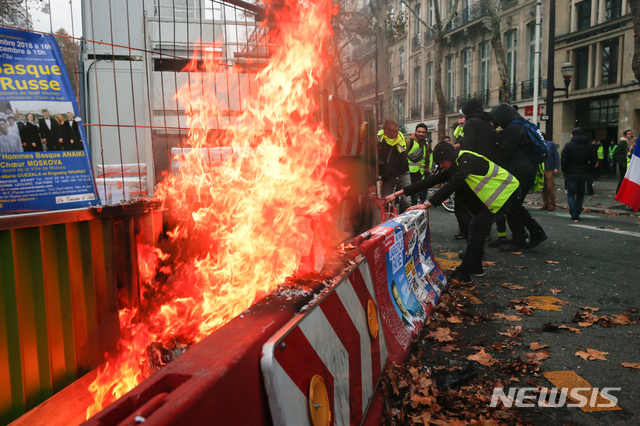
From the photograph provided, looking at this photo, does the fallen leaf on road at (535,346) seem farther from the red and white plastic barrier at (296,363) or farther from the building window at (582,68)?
the building window at (582,68)

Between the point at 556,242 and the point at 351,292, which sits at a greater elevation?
the point at 351,292

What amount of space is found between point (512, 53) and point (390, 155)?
2518 cm

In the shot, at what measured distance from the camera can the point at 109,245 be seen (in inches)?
118

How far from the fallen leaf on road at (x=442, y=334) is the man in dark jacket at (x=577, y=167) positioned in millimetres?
7455

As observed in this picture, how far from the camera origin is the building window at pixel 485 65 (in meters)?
31.4

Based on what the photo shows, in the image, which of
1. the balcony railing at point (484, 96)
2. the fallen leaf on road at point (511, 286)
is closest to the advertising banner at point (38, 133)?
the fallen leaf on road at point (511, 286)

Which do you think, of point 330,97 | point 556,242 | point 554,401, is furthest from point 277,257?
point 556,242

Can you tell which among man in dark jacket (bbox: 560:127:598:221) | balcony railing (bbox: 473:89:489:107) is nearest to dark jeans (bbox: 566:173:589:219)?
man in dark jacket (bbox: 560:127:598:221)

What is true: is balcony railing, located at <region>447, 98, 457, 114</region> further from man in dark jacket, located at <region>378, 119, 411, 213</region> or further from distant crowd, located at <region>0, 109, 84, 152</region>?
distant crowd, located at <region>0, 109, 84, 152</region>

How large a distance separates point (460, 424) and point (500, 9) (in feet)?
108

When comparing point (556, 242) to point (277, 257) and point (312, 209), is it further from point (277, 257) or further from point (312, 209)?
point (277, 257)

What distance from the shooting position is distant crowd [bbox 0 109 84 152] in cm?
259

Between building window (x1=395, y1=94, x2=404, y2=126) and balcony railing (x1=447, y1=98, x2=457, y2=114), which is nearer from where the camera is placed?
balcony railing (x1=447, y1=98, x2=457, y2=114)

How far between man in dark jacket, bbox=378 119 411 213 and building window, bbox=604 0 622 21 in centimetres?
2136
